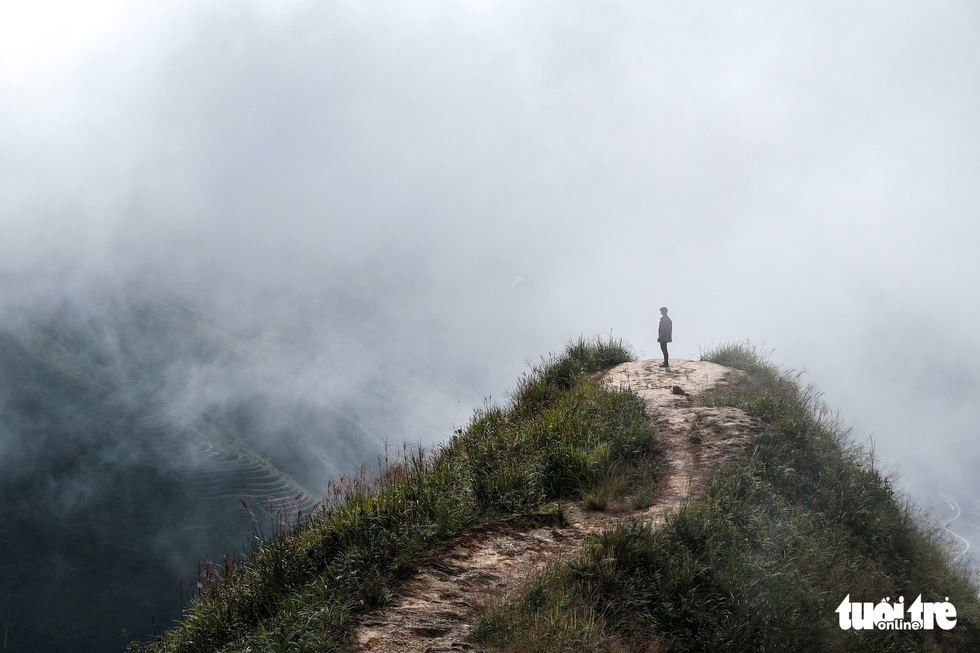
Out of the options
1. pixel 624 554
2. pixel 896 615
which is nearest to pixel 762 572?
pixel 624 554

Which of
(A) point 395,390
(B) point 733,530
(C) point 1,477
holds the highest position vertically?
(A) point 395,390

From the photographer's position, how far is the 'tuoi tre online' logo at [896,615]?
20.7 feet

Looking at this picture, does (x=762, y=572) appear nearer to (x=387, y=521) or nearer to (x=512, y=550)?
(x=512, y=550)

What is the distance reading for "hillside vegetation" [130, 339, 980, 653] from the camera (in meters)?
5.42

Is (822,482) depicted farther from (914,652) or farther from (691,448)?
(914,652)

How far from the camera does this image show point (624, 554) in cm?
604

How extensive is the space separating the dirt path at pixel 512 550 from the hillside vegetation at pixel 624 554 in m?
0.18

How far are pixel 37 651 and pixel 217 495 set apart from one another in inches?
873

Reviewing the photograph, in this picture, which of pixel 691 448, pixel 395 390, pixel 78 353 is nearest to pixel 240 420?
pixel 78 353

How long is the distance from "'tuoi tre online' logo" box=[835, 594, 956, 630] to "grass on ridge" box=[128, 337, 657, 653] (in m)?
2.60

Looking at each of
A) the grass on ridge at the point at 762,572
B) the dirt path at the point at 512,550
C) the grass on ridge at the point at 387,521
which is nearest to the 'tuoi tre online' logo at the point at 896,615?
the grass on ridge at the point at 762,572

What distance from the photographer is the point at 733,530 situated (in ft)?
21.7

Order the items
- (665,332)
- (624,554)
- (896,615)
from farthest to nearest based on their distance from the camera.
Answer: (665,332)
(896,615)
(624,554)

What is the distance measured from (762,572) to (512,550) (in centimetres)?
247
